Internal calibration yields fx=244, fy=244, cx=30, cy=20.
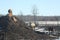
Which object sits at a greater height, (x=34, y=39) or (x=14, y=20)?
(x=14, y=20)

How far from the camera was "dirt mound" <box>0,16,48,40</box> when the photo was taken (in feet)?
30.1

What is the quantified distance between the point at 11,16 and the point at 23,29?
831mm

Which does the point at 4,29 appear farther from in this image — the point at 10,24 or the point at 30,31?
the point at 30,31

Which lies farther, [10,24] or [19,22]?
[19,22]

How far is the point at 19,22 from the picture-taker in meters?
10.0

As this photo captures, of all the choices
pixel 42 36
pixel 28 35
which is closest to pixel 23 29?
pixel 28 35

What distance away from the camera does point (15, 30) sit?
933 centimetres

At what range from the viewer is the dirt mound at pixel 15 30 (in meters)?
9.16

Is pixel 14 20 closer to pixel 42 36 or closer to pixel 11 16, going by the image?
pixel 11 16

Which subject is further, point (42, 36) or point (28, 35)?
point (42, 36)

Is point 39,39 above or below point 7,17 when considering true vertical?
below

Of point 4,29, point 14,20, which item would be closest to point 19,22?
point 14,20

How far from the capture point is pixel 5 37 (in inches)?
358

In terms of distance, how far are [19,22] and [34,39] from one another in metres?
1.04
